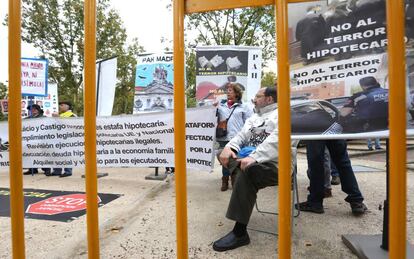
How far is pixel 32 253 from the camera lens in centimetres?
246

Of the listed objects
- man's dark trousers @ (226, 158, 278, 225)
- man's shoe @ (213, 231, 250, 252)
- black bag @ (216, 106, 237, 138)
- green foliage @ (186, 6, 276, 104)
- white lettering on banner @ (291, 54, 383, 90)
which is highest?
green foliage @ (186, 6, 276, 104)

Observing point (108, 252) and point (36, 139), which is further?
point (36, 139)

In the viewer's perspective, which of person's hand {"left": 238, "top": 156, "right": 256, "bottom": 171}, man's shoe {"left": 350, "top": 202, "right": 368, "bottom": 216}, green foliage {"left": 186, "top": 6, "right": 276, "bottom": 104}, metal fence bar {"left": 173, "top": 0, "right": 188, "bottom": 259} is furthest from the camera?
green foliage {"left": 186, "top": 6, "right": 276, "bottom": 104}

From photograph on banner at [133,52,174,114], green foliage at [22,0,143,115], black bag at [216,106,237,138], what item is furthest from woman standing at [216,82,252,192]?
green foliage at [22,0,143,115]

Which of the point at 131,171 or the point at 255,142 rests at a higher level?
the point at 255,142

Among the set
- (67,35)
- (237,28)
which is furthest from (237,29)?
(67,35)

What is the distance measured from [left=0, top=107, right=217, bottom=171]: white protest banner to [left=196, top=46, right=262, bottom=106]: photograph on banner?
1308 millimetres

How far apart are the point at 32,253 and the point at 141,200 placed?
1718 millimetres

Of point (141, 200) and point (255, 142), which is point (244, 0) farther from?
point (141, 200)

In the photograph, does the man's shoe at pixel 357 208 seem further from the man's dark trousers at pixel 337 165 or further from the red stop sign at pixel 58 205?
the red stop sign at pixel 58 205

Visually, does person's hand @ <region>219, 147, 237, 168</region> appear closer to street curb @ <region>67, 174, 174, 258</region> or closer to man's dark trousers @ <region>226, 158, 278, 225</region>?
man's dark trousers @ <region>226, 158, 278, 225</region>

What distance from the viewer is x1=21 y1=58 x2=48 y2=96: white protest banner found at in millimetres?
6828

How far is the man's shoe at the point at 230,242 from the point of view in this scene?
7.97 feet

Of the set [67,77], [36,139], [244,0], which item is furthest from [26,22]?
[244,0]
